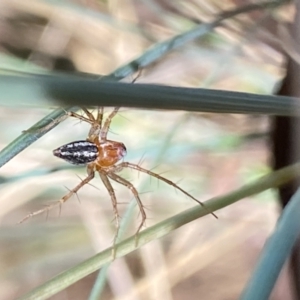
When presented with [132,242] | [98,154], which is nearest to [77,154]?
[98,154]

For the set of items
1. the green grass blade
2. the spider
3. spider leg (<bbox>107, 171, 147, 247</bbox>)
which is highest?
the spider

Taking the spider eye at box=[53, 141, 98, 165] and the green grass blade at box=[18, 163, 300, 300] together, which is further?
the spider eye at box=[53, 141, 98, 165]

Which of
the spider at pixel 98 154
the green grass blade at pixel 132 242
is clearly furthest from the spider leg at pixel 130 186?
the green grass blade at pixel 132 242

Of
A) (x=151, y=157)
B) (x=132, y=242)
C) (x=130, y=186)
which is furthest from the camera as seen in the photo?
(x=151, y=157)

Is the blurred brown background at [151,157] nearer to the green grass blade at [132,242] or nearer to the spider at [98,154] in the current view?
the spider at [98,154]

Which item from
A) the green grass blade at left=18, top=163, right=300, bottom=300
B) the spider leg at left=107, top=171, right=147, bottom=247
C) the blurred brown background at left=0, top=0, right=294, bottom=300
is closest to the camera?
the green grass blade at left=18, top=163, right=300, bottom=300

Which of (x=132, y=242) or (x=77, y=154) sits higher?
(x=77, y=154)

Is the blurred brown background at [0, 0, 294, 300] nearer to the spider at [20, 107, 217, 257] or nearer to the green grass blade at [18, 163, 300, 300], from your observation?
the spider at [20, 107, 217, 257]

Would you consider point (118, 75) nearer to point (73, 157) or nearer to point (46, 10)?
point (73, 157)

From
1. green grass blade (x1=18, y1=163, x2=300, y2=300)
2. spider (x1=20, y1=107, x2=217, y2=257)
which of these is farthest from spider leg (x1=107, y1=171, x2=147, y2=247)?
green grass blade (x1=18, y1=163, x2=300, y2=300)

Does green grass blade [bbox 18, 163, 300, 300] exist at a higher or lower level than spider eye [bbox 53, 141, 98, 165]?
lower

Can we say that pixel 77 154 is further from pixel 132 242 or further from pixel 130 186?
pixel 132 242
